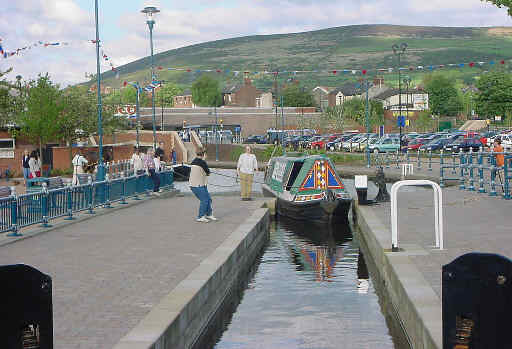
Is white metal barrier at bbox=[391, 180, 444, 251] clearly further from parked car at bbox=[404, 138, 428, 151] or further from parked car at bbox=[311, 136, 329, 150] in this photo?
parked car at bbox=[311, 136, 329, 150]

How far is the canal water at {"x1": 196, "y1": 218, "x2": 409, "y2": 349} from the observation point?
10.6 m

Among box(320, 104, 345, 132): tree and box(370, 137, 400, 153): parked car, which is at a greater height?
box(320, 104, 345, 132): tree

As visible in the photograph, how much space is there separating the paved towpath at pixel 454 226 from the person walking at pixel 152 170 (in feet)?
30.8

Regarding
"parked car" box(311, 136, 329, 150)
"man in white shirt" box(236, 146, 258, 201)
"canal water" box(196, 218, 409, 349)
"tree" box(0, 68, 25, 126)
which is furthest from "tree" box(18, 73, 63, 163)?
"canal water" box(196, 218, 409, 349)

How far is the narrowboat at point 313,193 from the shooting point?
79.2 ft

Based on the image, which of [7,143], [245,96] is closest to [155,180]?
[7,143]

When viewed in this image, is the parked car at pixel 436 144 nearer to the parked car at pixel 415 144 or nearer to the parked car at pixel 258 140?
the parked car at pixel 415 144

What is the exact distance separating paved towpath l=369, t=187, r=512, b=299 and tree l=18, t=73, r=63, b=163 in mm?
34153

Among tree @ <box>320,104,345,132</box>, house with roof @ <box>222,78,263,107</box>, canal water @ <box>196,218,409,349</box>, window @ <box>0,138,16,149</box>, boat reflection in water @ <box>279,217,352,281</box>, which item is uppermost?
house with roof @ <box>222,78,263,107</box>

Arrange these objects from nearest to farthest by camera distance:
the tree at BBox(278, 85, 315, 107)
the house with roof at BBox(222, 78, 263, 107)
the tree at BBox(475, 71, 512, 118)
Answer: the tree at BBox(475, 71, 512, 118), the tree at BBox(278, 85, 315, 107), the house with roof at BBox(222, 78, 263, 107)

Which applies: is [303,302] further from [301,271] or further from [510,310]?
[510,310]

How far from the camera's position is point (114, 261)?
13273mm

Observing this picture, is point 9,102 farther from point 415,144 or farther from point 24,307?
point 24,307

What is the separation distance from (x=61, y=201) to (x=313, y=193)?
825 centimetres
